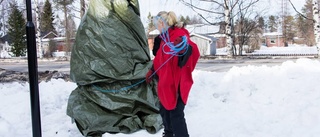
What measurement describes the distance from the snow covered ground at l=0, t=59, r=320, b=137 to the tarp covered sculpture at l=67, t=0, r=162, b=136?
21 cm

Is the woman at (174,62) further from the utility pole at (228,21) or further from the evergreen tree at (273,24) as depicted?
the evergreen tree at (273,24)

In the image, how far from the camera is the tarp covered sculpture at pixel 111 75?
12.7ft

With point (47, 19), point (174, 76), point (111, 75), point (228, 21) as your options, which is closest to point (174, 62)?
point (174, 76)

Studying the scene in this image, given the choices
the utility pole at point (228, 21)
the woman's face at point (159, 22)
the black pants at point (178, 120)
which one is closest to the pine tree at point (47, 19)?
the utility pole at point (228, 21)

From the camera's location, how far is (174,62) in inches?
116

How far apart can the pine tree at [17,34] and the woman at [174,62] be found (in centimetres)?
3209

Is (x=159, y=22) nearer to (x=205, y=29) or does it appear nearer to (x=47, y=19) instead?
(x=205, y=29)

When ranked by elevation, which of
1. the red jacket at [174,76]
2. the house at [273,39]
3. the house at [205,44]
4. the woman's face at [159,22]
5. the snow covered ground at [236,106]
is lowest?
the snow covered ground at [236,106]

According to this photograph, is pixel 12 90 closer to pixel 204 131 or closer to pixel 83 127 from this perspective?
pixel 83 127

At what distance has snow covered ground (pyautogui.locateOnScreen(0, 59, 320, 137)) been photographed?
3.85 metres

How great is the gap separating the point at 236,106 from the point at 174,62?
7.08 feet

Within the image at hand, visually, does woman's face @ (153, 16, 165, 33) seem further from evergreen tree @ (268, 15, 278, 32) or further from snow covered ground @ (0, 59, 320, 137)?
evergreen tree @ (268, 15, 278, 32)

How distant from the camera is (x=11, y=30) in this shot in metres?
34.9

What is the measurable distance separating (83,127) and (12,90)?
296cm
